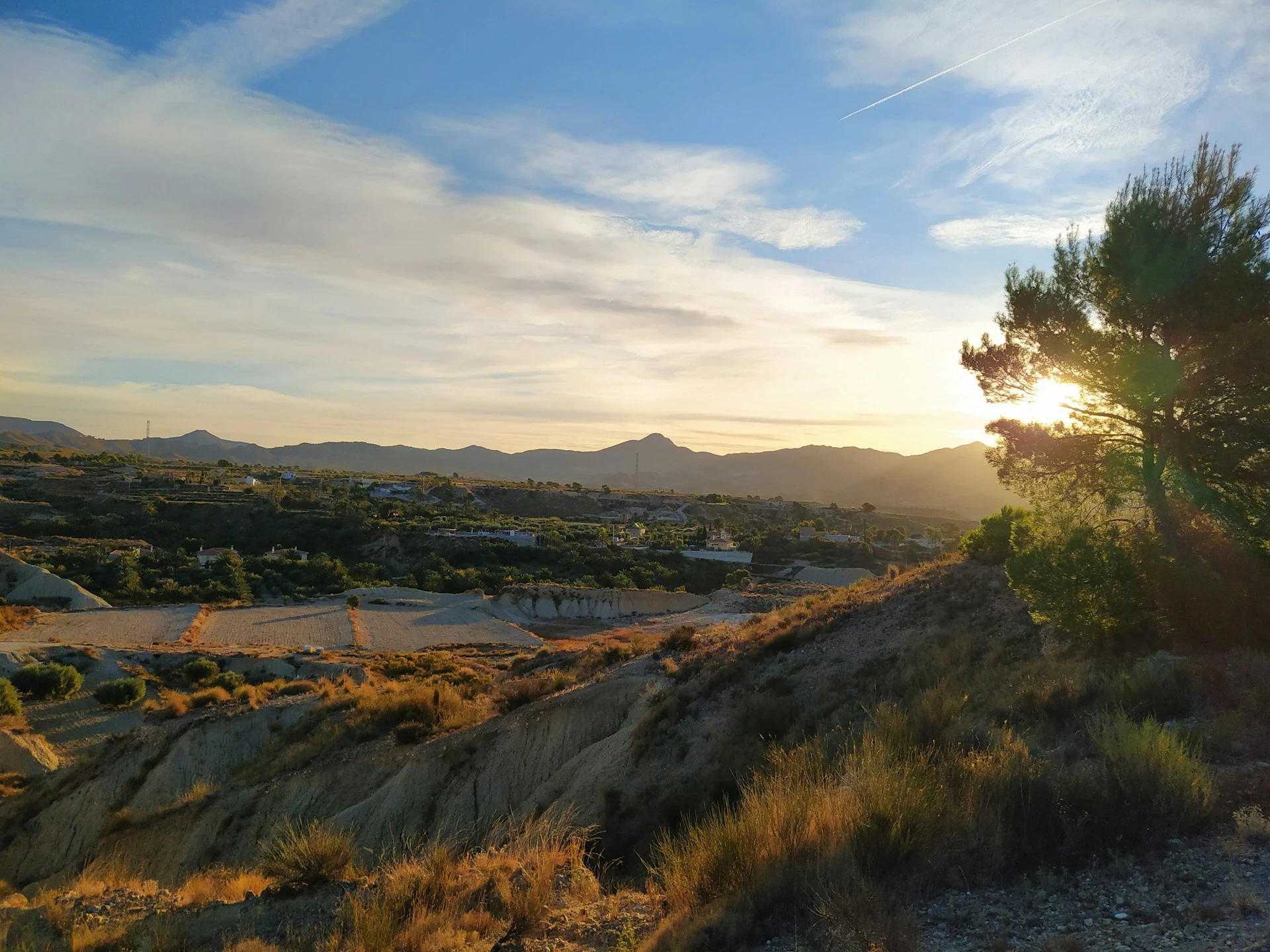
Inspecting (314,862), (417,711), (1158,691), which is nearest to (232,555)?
(417,711)

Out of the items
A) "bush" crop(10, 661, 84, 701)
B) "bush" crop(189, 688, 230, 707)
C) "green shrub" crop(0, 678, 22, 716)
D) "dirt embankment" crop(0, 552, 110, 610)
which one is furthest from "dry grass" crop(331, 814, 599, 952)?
"dirt embankment" crop(0, 552, 110, 610)

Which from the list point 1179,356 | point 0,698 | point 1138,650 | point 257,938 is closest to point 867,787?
point 257,938

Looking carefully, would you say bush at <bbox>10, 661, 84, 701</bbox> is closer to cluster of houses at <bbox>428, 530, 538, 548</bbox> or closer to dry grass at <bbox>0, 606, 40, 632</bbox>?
dry grass at <bbox>0, 606, 40, 632</bbox>

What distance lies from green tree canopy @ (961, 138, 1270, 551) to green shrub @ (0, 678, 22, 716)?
30.4m

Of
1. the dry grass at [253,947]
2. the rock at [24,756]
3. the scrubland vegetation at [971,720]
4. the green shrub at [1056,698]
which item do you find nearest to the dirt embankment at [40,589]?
the rock at [24,756]

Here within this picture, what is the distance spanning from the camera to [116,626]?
1545 inches

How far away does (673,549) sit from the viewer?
75.8 metres

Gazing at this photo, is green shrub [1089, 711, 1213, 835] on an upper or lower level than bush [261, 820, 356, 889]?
upper

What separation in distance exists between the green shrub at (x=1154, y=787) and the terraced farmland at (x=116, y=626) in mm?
40849

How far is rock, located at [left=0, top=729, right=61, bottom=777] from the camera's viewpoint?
2162 cm

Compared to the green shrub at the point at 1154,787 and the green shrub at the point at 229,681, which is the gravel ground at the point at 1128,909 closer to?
the green shrub at the point at 1154,787

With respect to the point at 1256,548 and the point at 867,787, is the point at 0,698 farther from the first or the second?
the point at 1256,548

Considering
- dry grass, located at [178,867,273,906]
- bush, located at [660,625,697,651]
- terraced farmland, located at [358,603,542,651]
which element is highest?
bush, located at [660,625,697,651]

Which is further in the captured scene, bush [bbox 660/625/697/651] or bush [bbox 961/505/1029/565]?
bush [bbox 660/625/697/651]
